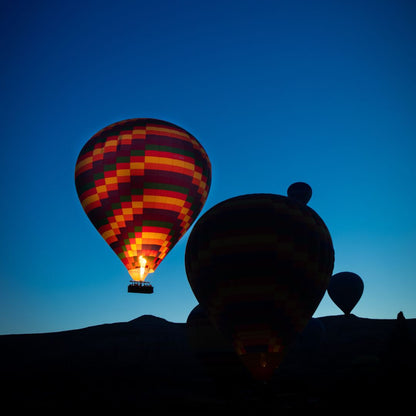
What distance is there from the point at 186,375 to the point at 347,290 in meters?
14.1

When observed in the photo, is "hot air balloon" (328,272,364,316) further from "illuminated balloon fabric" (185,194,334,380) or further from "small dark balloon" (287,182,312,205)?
"illuminated balloon fabric" (185,194,334,380)

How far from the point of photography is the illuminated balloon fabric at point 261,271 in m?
13.8

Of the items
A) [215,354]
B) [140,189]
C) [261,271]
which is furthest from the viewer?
[215,354]

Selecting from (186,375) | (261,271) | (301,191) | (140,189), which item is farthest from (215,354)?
(301,191)

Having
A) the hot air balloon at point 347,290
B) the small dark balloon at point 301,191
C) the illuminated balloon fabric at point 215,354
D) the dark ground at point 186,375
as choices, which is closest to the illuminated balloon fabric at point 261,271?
the dark ground at point 186,375

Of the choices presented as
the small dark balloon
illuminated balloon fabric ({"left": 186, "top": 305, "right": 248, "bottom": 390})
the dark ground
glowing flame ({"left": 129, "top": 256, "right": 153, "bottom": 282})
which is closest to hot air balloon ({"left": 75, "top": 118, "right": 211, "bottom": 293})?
glowing flame ({"left": 129, "top": 256, "right": 153, "bottom": 282})

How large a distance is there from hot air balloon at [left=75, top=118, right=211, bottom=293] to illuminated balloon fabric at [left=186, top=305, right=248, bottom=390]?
4.08 m

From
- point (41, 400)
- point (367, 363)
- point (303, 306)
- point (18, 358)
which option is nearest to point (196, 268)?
point (303, 306)

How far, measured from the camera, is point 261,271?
45.4 feet

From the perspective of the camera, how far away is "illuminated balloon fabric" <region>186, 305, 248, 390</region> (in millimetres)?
20941

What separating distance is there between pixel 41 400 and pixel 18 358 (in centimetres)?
1513

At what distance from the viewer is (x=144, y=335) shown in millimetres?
42000

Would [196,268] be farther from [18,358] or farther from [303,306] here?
[18,358]

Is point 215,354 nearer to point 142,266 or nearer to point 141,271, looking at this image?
point 141,271
